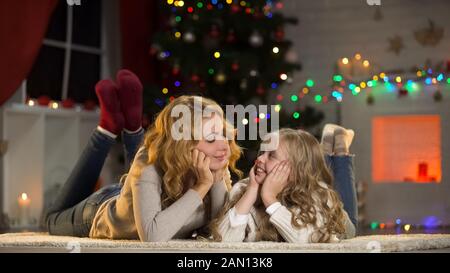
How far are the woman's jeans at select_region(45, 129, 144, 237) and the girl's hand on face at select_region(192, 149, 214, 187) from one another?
66 cm

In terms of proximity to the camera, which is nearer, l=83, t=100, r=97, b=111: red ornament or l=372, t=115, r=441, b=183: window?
l=372, t=115, r=441, b=183: window

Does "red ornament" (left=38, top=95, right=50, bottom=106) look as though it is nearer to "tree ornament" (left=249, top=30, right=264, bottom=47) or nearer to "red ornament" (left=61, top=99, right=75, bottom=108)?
"red ornament" (left=61, top=99, right=75, bottom=108)

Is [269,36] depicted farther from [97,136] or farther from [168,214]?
[168,214]

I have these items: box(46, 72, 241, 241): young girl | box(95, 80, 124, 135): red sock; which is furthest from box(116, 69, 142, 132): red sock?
box(46, 72, 241, 241): young girl

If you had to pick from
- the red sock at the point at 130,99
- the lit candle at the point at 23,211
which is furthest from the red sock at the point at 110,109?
the lit candle at the point at 23,211

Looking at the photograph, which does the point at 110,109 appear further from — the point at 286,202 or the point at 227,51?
the point at 227,51

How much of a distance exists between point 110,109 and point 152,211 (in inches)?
33.0

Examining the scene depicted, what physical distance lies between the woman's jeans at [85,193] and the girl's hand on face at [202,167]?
0.66 m

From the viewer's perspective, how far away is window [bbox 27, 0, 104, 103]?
5078 millimetres

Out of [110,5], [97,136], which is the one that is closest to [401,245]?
[97,136]

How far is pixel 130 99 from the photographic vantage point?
2930 mm

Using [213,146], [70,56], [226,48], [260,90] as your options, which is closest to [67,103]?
[70,56]

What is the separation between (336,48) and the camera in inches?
216

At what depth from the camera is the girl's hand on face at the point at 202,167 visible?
212cm
